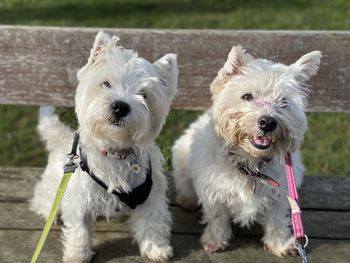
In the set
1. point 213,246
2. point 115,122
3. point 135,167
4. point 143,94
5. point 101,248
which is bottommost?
point 101,248

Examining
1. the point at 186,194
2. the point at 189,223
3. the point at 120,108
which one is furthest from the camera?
the point at 186,194

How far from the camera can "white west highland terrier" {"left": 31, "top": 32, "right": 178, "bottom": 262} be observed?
3.55 m

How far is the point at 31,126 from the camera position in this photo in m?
6.82

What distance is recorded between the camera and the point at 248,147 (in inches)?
144

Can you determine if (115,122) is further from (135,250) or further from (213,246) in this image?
(213,246)

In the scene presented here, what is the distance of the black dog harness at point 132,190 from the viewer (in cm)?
384

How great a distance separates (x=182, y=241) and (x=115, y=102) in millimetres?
1189

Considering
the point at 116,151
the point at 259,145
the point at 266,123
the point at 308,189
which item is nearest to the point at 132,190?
the point at 116,151

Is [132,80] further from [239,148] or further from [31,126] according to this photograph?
[31,126]

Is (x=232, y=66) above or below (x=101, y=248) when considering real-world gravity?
above

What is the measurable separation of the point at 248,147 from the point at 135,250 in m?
1.02

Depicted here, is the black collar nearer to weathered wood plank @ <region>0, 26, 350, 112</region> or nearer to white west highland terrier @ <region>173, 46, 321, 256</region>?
white west highland terrier @ <region>173, 46, 321, 256</region>

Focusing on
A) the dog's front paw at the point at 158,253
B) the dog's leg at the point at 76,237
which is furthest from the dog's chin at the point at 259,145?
the dog's leg at the point at 76,237

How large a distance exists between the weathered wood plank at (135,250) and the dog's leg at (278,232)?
47 millimetres
